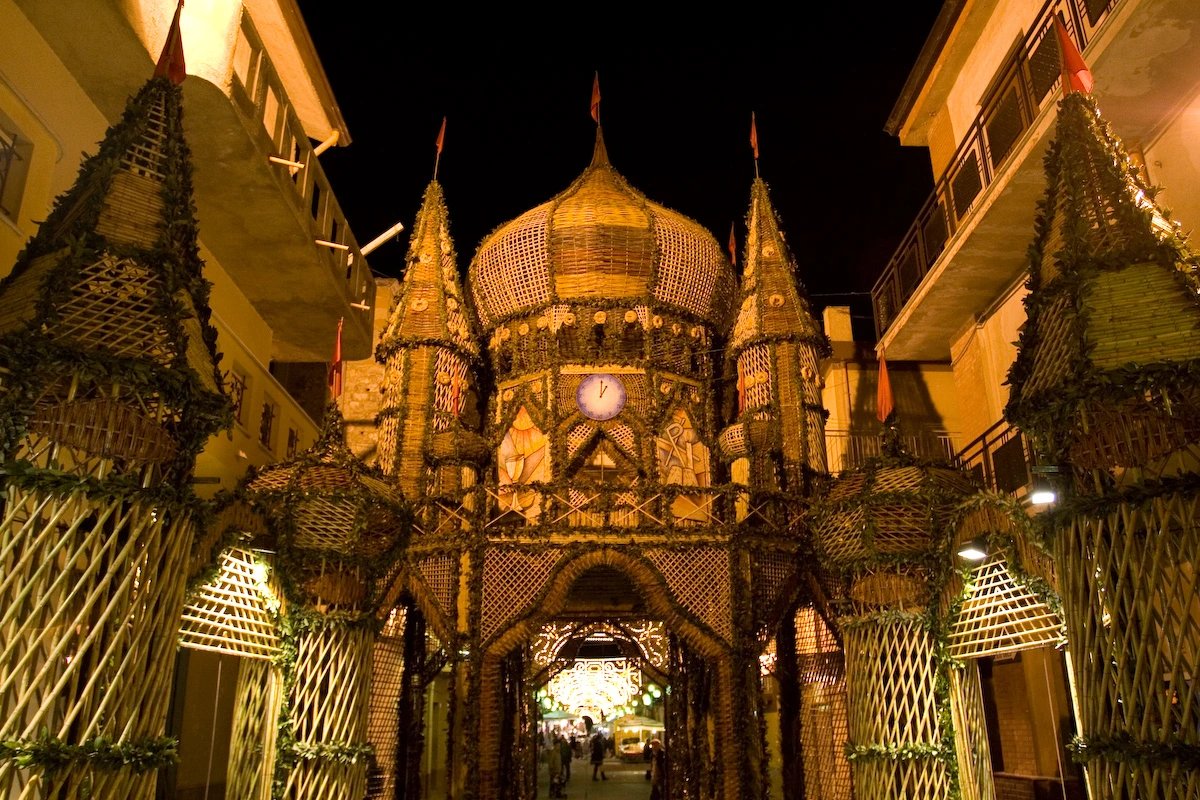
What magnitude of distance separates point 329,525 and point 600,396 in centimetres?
948

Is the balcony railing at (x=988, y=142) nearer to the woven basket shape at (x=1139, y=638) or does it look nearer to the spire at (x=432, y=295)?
the woven basket shape at (x=1139, y=638)

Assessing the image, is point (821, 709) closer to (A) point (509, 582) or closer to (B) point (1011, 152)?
(A) point (509, 582)

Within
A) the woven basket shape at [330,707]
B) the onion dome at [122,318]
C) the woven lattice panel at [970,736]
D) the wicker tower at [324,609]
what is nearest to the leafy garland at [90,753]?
the onion dome at [122,318]

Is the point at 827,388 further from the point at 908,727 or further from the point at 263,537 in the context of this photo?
the point at 263,537

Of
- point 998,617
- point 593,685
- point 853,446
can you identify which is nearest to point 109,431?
point 998,617

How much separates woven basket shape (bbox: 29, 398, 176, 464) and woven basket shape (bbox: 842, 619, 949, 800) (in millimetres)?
6937

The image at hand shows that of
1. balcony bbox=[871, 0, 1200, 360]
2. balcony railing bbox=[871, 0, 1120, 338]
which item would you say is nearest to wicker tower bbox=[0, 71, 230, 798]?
balcony railing bbox=[871, 0, 1120, 338]

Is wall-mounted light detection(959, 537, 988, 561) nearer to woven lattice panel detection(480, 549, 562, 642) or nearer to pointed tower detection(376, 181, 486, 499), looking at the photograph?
woven lattice panel detection(480, 549, 562, 642)

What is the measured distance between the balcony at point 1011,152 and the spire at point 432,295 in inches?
316

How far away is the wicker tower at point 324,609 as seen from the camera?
334 inches

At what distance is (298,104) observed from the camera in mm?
16266

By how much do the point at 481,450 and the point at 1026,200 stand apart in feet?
32.4

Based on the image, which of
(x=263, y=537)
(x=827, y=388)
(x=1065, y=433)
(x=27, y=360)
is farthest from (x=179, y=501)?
(x=827, y=388)

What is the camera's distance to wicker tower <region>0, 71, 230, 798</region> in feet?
17.2
